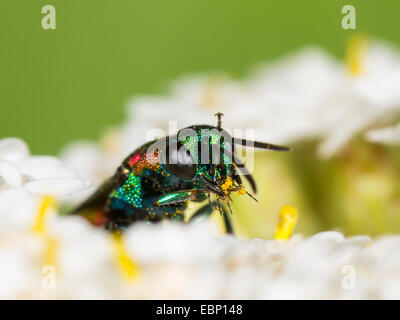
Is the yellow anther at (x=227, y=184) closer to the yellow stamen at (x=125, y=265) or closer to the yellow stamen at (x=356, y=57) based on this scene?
the yellow stamen at (x=125, y=265)

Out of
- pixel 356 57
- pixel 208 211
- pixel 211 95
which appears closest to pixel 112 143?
pixel 211 95

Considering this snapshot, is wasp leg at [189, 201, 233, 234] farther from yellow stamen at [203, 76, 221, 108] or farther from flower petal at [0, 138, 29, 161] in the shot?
yellow stamen at [203, 76, 221, 108]

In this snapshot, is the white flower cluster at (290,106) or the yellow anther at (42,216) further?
the white flower cluster at (290,106)

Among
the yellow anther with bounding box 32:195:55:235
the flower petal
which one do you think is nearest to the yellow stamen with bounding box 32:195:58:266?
the yellow anther with bounding box 32:195:55:235

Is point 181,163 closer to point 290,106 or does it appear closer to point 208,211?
point 208,211

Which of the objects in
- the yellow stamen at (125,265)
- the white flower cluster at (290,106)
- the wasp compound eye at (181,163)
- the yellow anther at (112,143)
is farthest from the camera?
the yellow anther at (112,143)

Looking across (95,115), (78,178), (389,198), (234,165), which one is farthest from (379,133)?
(95,115)

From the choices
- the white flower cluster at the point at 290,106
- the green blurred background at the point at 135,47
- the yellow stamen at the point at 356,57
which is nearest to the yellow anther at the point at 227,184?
the white flower cluster at the point at 290,106
